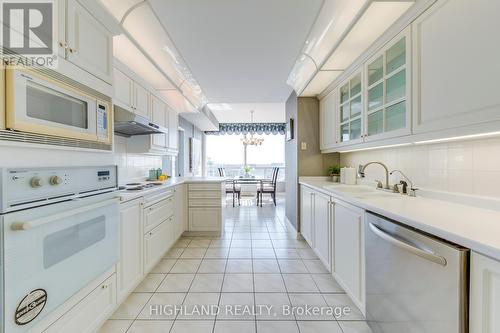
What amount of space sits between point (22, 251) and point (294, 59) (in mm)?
2626

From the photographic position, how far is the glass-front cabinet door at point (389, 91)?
4.97 ft

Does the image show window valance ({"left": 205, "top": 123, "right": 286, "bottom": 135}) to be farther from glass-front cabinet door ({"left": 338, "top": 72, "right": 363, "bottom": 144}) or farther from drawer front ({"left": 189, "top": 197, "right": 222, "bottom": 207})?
glass-front cabinet door ({"left": 338, "top": 72, "right": 363, "bottom": 144})

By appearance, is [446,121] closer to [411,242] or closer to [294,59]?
[411,242]

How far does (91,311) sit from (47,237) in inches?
24.8

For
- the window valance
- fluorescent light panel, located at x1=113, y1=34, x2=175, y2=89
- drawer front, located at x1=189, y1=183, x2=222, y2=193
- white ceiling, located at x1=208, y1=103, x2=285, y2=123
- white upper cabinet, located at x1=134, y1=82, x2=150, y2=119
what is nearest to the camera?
fluorescent light panel, located at x1=113, y1=34, x2=175, y2=89

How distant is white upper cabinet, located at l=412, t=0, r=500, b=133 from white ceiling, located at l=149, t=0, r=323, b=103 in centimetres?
80

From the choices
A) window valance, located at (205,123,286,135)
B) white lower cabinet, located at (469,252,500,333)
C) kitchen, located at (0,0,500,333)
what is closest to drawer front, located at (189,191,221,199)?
kitchen, located at (0,0,500,333)

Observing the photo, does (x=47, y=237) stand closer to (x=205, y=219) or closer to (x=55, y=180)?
(x=55, y=180)

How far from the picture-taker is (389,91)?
67.6 inches

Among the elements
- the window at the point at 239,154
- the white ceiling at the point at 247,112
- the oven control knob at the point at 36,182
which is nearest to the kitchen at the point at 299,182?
the oven control knob at the point at 36,182

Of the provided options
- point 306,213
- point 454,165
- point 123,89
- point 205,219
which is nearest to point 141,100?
point 123,89

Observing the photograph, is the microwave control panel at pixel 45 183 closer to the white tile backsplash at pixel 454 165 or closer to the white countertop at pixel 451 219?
the white countertop at pixel 451 219

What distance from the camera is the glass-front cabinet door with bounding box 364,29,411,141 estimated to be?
1515 mm

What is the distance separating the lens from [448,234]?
0.87 metres
